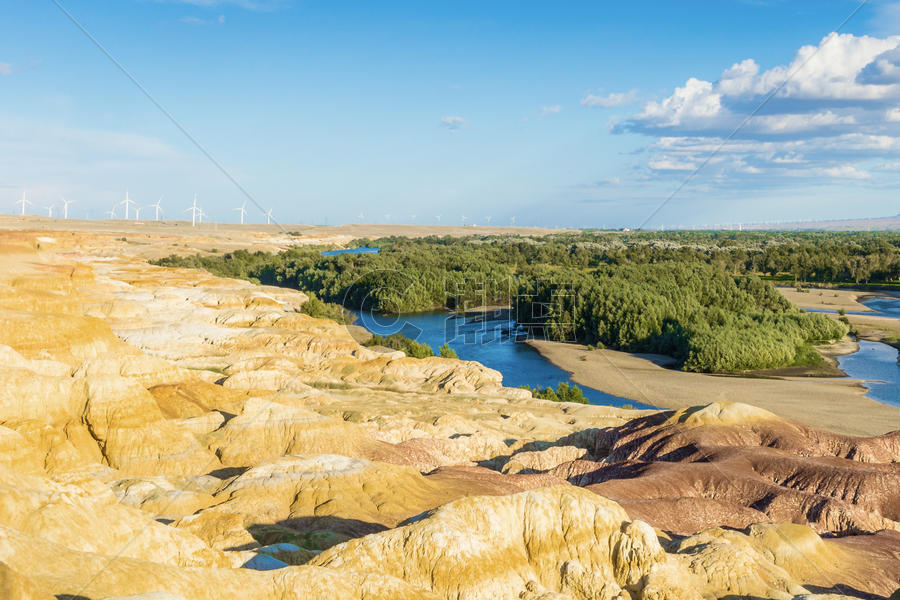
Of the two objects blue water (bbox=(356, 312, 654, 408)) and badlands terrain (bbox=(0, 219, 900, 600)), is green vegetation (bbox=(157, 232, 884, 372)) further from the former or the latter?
badlands terrain (bbox=(0, 219, 900, 600))

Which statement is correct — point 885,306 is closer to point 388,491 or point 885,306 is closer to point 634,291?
point 634,291

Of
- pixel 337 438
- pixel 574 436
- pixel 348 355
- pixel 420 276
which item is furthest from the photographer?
pixel 420 276

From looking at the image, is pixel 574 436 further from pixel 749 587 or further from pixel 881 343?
pixel 881 343

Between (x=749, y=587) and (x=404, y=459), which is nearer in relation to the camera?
(x=749, y=587)

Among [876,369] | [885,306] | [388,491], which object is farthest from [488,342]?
[885,306]

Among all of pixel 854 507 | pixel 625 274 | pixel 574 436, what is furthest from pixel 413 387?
pixel 625 274

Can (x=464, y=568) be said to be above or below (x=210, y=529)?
above

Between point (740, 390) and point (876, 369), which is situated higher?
point (876, 369)
